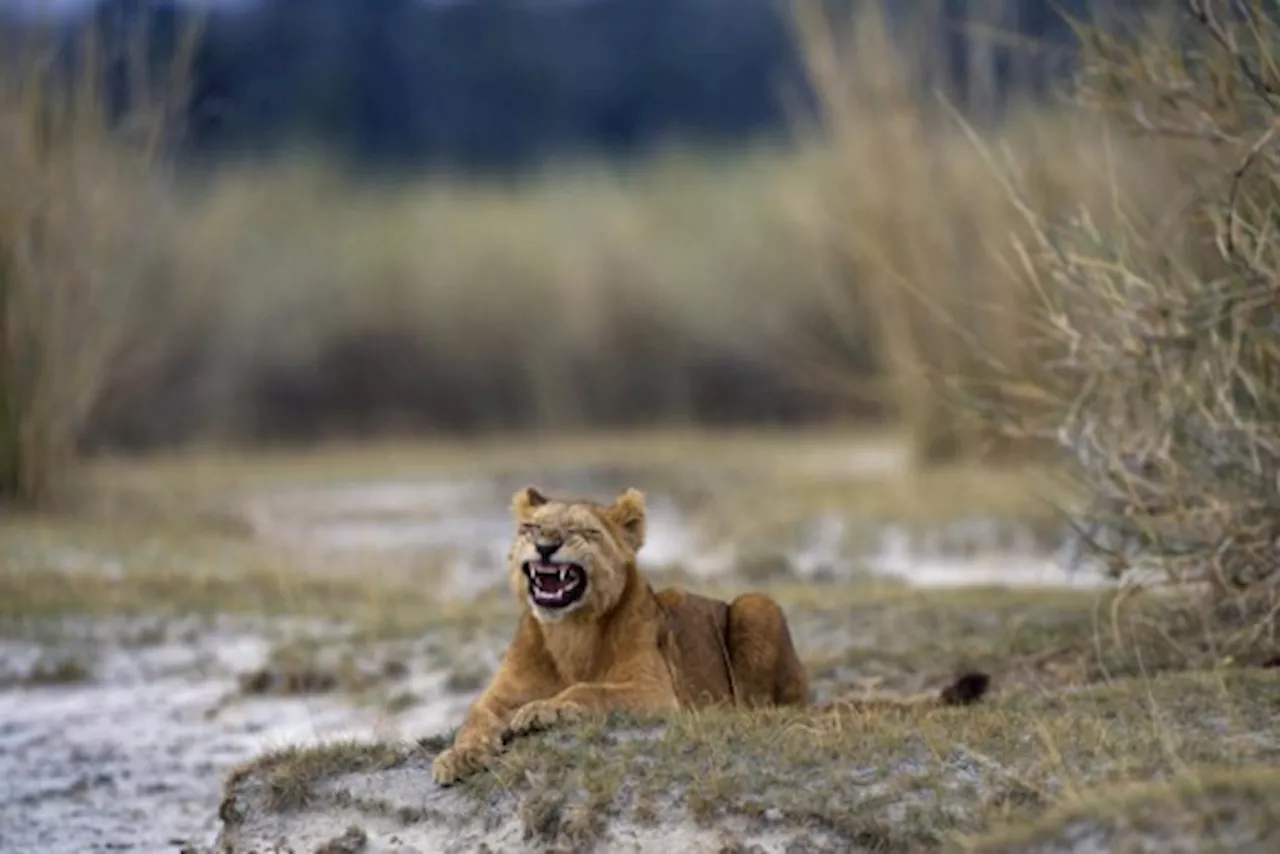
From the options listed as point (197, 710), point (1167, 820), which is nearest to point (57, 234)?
point (197, 710)

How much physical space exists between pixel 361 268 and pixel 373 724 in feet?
45.6

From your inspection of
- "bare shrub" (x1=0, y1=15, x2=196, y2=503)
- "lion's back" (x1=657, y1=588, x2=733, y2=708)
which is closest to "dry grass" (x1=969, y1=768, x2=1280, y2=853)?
"lion's back" (x1=657, y1=588, x2=733, y2=708)

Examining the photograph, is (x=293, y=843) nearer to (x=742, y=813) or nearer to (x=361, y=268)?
(x=742, y=813)

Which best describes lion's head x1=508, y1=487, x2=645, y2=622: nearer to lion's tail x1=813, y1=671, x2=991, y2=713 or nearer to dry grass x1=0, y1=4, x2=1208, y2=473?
lion's tail x1=813, y1=671, x2=991, y2=713

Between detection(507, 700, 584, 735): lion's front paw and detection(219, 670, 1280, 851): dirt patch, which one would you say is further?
detection(507, 700, 584, 735): lion's front paw

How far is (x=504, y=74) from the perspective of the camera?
4909cm

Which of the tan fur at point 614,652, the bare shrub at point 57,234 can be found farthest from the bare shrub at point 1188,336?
the bare shrub at point 57,234

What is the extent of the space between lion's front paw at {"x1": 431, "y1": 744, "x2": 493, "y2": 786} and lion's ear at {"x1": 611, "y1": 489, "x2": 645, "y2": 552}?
83 centimetres

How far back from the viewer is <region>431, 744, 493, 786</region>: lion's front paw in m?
6.84

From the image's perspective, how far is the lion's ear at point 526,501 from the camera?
23.8 ft

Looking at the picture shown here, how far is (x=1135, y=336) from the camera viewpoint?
28.7 ft

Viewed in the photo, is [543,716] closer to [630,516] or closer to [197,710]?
[630,516]

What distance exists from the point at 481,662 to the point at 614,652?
258 centimetres

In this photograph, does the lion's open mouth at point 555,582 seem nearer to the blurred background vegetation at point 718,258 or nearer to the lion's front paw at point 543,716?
the lion's front paw at point 543,716
